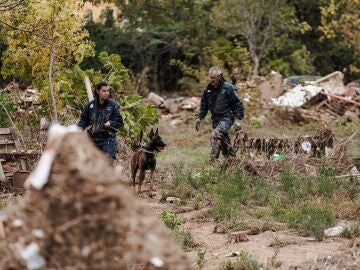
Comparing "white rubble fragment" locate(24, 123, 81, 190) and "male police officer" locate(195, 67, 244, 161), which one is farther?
"male police officer" locate(195, 67, 244, 161)

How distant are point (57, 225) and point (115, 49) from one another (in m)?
27.8

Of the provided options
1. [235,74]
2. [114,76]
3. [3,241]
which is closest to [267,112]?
[235,74]

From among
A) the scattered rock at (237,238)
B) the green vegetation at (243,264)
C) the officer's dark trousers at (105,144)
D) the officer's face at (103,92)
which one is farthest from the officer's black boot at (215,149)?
the green vegetation at (243,264)

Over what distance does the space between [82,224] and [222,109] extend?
9.03 metres

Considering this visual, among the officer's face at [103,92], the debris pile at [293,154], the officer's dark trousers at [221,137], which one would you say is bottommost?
the debris pile at [293,154]

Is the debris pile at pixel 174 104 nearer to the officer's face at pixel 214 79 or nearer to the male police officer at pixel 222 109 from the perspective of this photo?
the male police officer at pixel 222 109

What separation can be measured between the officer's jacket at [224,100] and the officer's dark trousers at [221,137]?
0.43 feet

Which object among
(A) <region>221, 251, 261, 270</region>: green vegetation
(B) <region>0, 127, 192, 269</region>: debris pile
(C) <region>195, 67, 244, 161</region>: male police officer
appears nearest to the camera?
(B) <region>0, 127, 192, 269</region>: debris pile

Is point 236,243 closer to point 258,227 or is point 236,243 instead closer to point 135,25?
point 258,227

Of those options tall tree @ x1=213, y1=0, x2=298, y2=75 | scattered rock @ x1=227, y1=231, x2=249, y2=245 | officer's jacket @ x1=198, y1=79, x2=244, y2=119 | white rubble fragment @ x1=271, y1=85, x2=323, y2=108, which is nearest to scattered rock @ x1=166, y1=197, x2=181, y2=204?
officer's jacket @ x1=198, y1=79, x2=244, y2=119

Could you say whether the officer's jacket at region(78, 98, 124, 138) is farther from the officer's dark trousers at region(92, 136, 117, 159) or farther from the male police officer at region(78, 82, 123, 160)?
the officer's dark trousers at region(92, 136, 117, 159)

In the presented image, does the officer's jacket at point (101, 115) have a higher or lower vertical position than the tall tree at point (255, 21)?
higher

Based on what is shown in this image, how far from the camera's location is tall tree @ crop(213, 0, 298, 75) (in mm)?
30188

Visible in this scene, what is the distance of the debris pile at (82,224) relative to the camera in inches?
179
